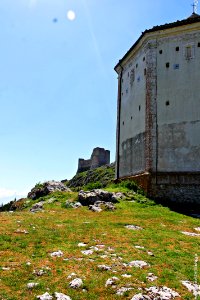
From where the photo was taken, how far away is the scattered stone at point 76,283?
10.2 meters

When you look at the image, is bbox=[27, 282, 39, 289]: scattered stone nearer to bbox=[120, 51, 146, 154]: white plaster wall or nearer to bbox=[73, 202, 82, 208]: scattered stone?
bbox=[73, 202, 82, 208]: scattered stone

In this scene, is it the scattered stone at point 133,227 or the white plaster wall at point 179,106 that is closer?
the scattered stone at point 133,227

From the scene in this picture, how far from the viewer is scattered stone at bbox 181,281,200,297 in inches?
403

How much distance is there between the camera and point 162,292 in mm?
9930

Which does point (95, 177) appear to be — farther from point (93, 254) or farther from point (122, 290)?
point (122, 290)

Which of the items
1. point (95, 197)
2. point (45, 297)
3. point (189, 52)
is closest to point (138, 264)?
point (45, 297)

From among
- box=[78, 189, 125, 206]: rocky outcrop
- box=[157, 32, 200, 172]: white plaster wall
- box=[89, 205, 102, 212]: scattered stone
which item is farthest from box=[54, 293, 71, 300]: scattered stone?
box=[157, 32, 200, 172]: white plaster wall

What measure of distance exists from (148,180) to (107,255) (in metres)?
18.7

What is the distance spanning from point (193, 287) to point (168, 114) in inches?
930

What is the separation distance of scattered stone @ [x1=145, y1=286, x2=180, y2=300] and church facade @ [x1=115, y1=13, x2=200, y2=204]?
2074cm

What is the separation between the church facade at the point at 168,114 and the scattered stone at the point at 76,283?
2110 centimetres

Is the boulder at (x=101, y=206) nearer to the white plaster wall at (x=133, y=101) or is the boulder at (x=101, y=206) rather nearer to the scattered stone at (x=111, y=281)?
the white plaster wall at (x=133, y=101)

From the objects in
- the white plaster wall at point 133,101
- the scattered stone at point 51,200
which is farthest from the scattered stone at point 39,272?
the white plaster wall at point 133,101

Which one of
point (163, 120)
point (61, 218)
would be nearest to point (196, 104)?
point (163, 120)
